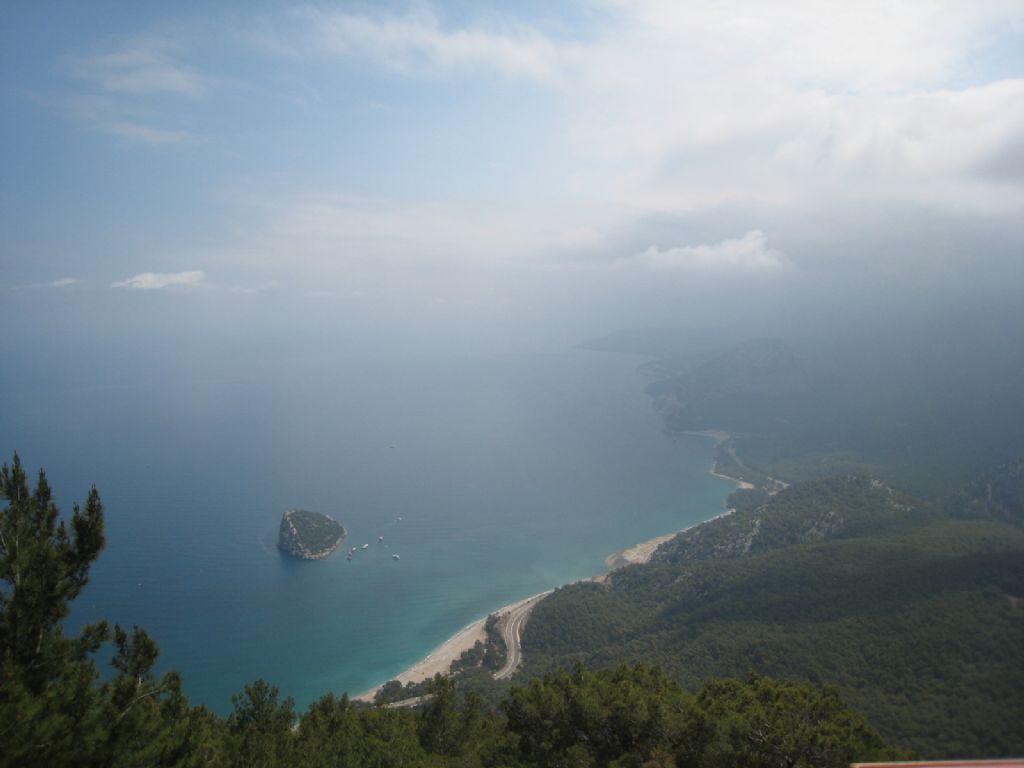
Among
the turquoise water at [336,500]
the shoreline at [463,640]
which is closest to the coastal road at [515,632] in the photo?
the shoreline at [463,640]

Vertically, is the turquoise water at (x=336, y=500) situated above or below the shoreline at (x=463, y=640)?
above

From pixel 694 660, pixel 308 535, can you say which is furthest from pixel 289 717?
pixel 308 535

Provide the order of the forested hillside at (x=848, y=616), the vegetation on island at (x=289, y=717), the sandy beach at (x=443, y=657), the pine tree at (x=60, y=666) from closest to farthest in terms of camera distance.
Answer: the pine tree at (x=60, y=666), the vegetation on island at (x=289, y=717), the forested hillside at (x=848, y=616), the sandy beach at (x=443, y=657)

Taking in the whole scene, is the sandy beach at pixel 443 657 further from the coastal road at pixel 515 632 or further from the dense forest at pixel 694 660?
the dense forest at pixel 694 660

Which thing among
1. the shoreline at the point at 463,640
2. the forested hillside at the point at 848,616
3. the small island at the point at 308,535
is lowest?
the forested hillside at the point at 848,616

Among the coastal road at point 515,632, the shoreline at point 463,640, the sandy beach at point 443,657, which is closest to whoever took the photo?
the sandy beach at point 443,657

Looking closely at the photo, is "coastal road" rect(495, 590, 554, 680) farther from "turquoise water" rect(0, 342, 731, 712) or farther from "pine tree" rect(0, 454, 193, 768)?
"pine tree" rect(0, 454, 193, 768)

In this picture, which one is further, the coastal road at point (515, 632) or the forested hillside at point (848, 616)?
the coastal road at point (515, 632)

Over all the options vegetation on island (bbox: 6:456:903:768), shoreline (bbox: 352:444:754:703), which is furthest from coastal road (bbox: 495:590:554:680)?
vegetation on island (bbox: 6:456:903:768)
